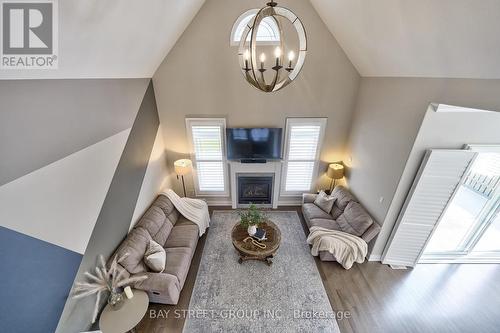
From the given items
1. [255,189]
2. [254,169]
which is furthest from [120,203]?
[255,189]

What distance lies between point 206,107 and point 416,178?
4.08 m

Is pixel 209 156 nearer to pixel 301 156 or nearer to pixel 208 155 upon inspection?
pixel 208 155

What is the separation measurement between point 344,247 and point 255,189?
237 centimetres

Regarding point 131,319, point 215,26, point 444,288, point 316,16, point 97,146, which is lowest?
point 131,319

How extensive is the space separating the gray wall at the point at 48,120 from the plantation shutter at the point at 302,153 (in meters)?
3.48

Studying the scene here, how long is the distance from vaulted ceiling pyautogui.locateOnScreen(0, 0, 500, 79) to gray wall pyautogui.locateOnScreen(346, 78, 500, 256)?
0.17 m

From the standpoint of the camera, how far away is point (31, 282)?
182 cm

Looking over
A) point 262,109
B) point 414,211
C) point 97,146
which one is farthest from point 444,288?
point 97,146

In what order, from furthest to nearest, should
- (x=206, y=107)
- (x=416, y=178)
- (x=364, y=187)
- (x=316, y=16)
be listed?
(x=206, y=107), (x=364, y=187), (x=316, y=16), (x=416, y=178)

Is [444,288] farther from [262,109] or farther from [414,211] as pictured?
[262,109]

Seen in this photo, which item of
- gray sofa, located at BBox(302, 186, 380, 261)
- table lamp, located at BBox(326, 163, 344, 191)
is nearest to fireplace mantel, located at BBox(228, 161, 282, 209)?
gray sofa, located at BBox(302, 186, 380, 261)

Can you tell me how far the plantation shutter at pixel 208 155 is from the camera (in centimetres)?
464

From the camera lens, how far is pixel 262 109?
14.8ft

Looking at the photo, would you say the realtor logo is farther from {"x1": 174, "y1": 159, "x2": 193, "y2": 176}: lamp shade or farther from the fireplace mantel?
the fireplace mantel
